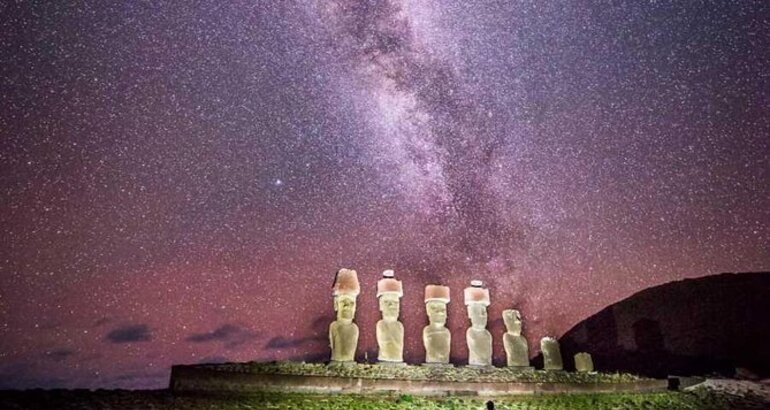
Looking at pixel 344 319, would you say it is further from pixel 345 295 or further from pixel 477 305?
pixel 477 305

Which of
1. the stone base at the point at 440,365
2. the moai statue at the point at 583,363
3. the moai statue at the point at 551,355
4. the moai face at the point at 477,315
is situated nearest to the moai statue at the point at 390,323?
the stone base at the point at 440,365

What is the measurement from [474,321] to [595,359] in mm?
33820

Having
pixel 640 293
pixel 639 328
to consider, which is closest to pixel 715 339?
pixel 639 328

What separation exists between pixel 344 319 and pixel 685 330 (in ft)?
142

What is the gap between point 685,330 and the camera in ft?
173

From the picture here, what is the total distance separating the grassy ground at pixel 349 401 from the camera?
13859 mm

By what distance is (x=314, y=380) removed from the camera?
1903 centimetres

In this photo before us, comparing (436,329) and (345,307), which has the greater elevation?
(345,307)

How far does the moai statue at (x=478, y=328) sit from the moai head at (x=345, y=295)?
6.29 meters

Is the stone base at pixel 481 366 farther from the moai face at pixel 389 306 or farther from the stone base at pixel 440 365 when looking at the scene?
the moai face at pixel 389 306

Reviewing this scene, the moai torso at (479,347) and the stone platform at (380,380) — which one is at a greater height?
the moai torso at (479,347)

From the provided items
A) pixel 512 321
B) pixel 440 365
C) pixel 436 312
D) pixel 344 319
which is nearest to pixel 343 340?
pixel 344 319

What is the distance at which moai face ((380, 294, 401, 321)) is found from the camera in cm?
2475

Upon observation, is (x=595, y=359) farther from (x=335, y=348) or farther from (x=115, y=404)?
(x=115, y=404)
